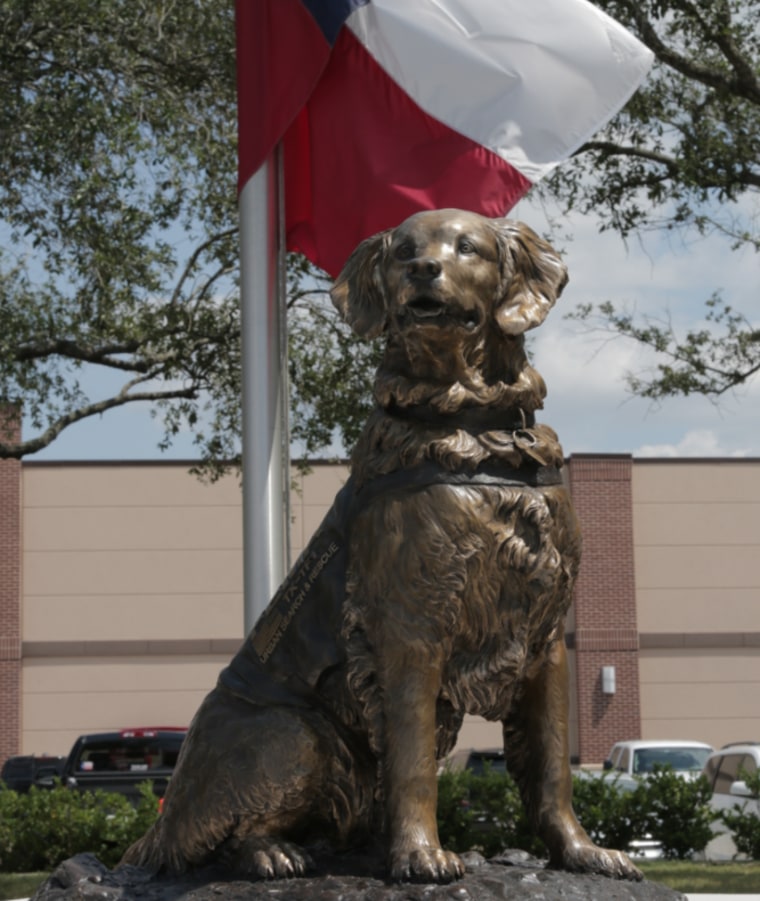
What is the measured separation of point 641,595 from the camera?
99.9 feet

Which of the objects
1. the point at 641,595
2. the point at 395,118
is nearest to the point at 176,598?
the point at 641,595

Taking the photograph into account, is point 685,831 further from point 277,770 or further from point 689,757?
point 277,770

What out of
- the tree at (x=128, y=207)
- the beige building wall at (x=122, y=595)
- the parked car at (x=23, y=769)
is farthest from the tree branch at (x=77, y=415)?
the beige building wall at (x=122, y=595)

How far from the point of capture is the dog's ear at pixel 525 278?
385 cm

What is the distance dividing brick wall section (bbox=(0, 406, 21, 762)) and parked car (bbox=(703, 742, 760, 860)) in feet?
53.1

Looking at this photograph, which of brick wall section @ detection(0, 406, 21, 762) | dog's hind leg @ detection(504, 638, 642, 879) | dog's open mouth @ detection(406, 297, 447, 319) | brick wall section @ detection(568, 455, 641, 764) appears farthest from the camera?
brick wall section @ detection(568, 455, 641, 764)

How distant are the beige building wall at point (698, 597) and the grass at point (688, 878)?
A: 16.8 meters

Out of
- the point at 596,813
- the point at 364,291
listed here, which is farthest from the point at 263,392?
the point at 596,813

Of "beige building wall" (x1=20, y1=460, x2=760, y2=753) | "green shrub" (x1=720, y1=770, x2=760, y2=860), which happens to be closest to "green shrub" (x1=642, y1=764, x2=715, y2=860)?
"green shrub" (x1=720, y1=770, x2=760, y2=860)

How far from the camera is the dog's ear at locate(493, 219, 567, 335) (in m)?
3.85

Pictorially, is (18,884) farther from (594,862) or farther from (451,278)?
(451,278)

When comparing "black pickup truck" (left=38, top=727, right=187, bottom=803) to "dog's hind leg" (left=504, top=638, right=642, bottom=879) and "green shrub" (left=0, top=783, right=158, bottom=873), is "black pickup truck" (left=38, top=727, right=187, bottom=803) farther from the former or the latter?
"dog's hind leg" (left=504, top=638, right=642, bottom=879)

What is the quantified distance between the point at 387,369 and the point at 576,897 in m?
1.51

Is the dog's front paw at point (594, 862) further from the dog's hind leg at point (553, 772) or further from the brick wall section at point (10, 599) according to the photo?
the brick wall section at point (10, 599)
